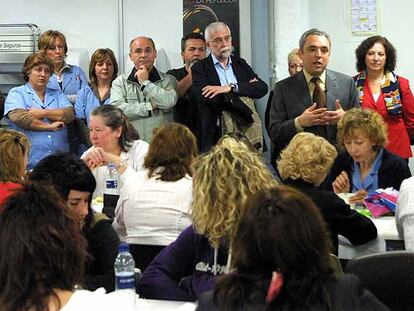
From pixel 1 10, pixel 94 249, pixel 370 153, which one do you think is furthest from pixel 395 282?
pixel 1 10

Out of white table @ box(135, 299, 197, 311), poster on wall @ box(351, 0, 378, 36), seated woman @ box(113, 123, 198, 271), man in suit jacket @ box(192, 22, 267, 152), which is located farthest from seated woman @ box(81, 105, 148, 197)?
poster on wall @ box(351, 0, 378, 36)

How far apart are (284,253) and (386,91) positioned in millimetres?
4187

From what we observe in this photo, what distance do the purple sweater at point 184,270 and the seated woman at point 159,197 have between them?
631mm

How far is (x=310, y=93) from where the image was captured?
18.3 ft

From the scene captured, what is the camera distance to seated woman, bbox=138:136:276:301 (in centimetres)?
277

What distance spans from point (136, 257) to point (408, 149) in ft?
9.88

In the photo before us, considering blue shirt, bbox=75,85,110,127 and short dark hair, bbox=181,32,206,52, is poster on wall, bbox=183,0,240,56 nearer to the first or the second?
Result: short dark hair, bbox=181,32,206,52

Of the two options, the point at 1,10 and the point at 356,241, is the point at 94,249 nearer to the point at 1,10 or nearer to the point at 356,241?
the point at 356,241

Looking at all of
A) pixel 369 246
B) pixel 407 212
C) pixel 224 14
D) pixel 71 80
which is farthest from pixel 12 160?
pixel 224 14

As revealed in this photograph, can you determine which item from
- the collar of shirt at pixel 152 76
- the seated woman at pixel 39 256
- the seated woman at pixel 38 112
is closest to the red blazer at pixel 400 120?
the collar of shirt at pixel 152 76

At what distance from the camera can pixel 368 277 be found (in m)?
2.72

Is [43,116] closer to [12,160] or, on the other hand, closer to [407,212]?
[12,160]

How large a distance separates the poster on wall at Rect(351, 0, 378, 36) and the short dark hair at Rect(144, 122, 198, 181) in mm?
3504

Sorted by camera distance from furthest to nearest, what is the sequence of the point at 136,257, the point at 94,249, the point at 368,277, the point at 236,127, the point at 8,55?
the point at 8,55 → the point at 236,127 → the point at 136,257 → the point at 94,249 → the point at 368,277
